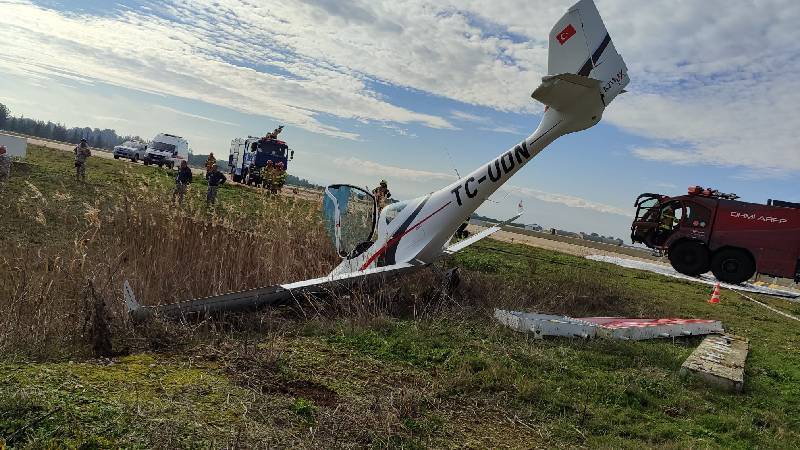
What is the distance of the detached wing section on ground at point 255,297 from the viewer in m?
5.00

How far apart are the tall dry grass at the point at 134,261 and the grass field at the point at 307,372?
0.09ft

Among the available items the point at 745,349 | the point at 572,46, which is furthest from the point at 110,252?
the point at 745,349

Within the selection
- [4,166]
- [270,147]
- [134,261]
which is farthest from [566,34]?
[270,147]

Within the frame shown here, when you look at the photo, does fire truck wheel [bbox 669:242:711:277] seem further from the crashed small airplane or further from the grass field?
the crashed small airplane

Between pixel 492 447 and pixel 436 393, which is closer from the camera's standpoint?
pixel 492 447

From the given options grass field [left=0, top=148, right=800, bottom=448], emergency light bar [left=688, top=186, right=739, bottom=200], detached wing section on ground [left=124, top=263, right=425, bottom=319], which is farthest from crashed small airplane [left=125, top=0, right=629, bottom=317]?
emergency light bar [left=688, top=186, right=739, bottom=200]

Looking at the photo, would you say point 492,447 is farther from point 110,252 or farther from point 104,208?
point 104,208

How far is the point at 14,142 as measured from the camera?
23172 millimetres

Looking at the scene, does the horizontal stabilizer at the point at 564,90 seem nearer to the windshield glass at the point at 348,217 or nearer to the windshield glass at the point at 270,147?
the windshield glass at the point at 348,217

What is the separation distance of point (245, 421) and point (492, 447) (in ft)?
5.04

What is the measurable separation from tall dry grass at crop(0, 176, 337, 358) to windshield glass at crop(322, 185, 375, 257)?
26 cm

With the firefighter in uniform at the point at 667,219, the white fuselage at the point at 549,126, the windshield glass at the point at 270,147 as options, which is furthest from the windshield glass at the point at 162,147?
the white fuselage at the point at 549,126

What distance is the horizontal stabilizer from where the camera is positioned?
739 centimetres

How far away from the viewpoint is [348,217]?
30.2ft
